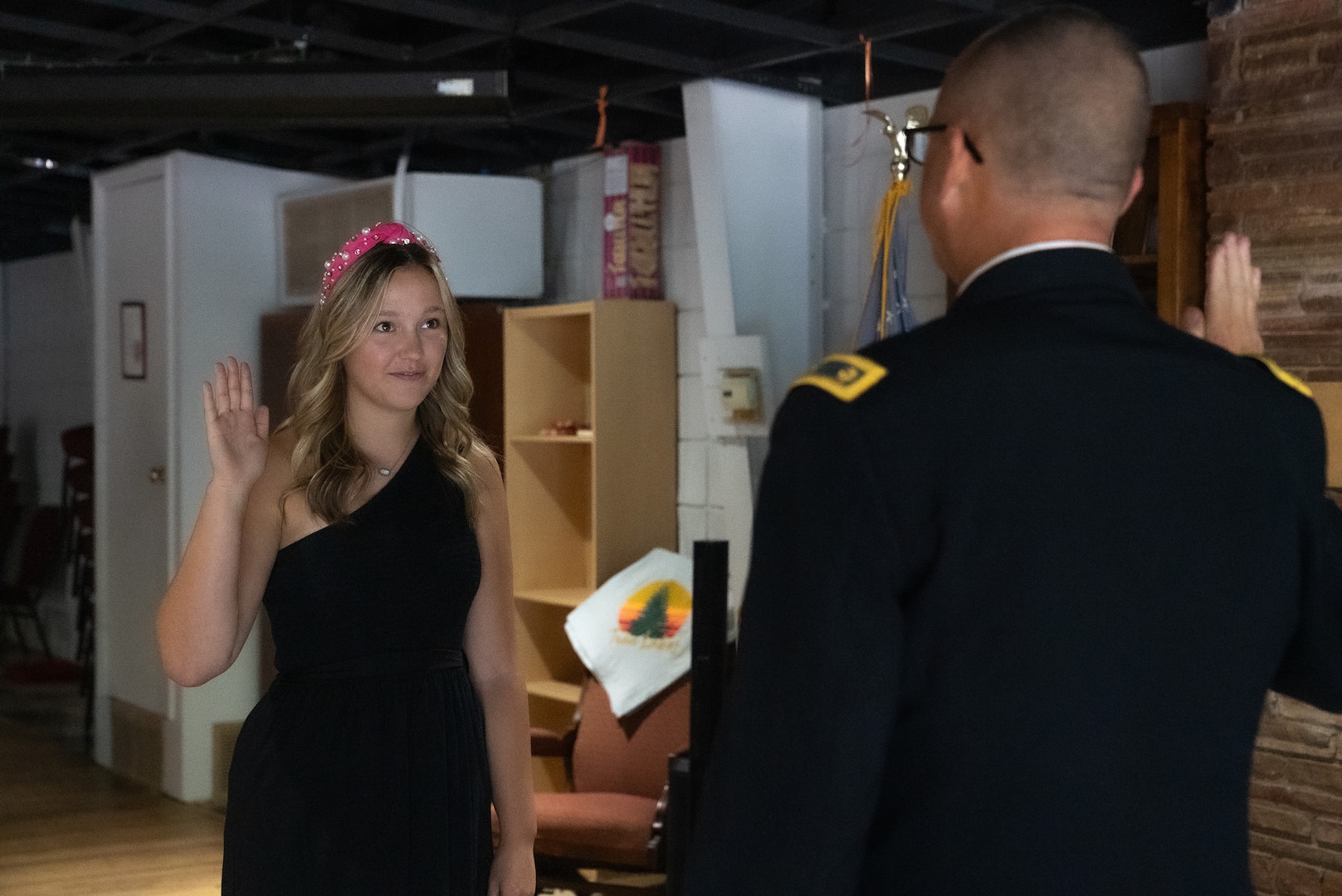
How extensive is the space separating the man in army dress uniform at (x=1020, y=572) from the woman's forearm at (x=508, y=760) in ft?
3.72

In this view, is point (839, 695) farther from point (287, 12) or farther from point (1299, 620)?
point (287, 12)

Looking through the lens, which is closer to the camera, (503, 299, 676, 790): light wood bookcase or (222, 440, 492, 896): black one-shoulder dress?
(222, 440, 492, 896): black one-shoulder dress

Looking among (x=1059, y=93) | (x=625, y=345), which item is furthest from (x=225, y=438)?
(x=625, y=345)

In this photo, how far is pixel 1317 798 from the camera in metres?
3.03

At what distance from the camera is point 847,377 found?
3.55 ft

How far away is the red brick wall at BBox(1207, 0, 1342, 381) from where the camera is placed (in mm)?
2945

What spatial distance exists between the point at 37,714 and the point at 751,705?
7.29 metres

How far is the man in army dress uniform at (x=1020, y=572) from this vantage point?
1.05 meters

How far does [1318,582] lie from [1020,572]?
31cm

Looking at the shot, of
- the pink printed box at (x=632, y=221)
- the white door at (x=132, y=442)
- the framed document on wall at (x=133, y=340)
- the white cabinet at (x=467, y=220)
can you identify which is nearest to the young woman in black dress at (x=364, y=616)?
the pink printed box at (x=632, y=221)

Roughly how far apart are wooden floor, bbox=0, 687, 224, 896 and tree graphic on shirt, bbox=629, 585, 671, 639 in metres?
1.62

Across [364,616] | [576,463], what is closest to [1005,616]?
[364,616]

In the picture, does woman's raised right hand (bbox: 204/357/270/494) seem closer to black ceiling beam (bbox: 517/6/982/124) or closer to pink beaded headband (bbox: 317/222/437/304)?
pink beaded headband (bbox: 317/222/437/304)

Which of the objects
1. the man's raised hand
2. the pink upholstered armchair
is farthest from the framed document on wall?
the man's raised hand
